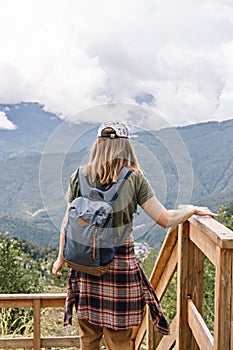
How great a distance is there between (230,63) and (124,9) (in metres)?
20.6

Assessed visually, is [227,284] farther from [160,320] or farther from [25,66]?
[25,66]

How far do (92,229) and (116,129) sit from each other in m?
0.34

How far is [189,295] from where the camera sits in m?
1.79

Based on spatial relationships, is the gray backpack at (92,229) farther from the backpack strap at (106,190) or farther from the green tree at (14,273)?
the green tree at (14,273)

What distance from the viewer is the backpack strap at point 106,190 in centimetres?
153

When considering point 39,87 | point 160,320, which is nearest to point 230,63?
point 39,87

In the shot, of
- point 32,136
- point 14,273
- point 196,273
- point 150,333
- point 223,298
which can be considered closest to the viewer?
point 223,298

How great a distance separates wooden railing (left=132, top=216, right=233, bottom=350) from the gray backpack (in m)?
0.28

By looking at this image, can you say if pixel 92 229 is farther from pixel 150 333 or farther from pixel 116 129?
pixel 150 333

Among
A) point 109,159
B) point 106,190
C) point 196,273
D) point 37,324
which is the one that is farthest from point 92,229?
point 37,324

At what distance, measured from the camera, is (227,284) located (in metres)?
1.16

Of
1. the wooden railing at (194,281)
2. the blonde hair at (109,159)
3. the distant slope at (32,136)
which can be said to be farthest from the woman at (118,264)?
the distant slope at (32,136)

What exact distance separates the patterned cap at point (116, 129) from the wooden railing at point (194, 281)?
1.20ft

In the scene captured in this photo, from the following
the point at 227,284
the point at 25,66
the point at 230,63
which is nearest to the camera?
the point at 227,284
